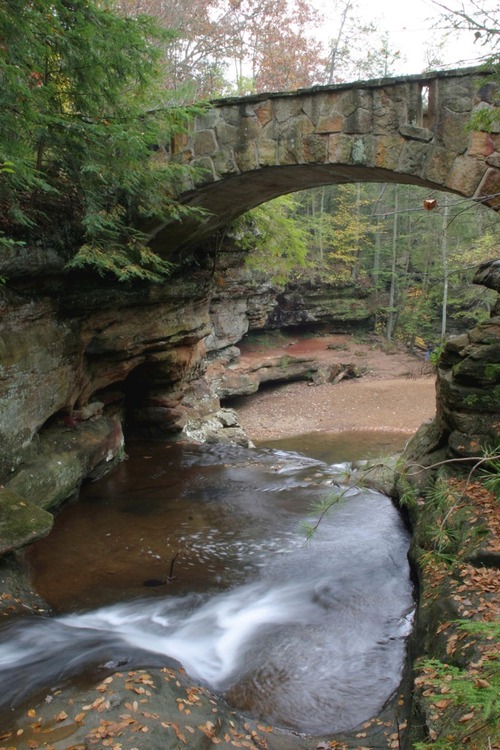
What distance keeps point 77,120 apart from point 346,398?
51.1 feet

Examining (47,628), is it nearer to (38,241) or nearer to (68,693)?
(68,693)

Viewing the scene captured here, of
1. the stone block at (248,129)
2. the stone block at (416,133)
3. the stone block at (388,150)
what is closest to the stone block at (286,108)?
the stone block at (248,129)

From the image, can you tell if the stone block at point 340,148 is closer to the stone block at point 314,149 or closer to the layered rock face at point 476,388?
the stone block at point 314,149

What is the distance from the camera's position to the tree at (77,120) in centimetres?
429

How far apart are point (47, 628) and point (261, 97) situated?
273 inches

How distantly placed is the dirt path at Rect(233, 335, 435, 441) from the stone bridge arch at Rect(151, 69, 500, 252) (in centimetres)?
962

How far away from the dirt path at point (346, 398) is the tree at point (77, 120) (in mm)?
10368

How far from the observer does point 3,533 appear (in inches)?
202

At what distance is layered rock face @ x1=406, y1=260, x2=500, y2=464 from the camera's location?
19.2ft

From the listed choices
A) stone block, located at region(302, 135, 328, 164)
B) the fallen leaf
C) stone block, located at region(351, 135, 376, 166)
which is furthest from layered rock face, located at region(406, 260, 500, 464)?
the fallen leaf

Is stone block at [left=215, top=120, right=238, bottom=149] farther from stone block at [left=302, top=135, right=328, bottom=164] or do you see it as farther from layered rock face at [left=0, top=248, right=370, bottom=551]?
layered rock face at [left=0, top=248, right=370, bottom=551]

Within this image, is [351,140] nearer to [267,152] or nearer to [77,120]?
[267,152]

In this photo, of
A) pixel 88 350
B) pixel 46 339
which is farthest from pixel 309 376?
pixel 46 339

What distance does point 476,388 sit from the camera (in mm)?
6055
